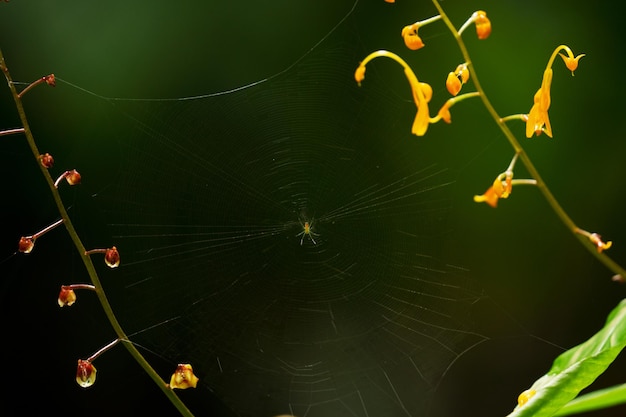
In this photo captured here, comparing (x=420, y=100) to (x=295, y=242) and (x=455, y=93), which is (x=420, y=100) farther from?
(x=295, y=242)

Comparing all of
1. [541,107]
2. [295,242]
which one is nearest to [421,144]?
[295,242]

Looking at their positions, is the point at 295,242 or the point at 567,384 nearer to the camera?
the point at 567,384

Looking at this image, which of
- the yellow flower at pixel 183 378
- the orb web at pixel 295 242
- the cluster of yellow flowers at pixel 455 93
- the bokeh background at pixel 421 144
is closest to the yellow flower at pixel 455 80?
the cluster of yellow flowers at pixel 455 93

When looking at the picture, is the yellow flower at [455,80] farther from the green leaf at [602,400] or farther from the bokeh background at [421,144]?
the bokeh background at [421,144]

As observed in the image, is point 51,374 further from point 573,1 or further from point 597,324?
point 573,1

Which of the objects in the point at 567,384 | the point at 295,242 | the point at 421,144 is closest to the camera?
the point at 567,384

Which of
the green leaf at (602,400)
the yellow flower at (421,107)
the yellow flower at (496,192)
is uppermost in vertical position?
the yellow flower at (421,107)

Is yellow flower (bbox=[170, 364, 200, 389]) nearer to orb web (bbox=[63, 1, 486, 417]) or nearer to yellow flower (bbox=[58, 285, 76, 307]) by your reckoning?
yellow flower (bbox=[58, 285, 76, 307])
